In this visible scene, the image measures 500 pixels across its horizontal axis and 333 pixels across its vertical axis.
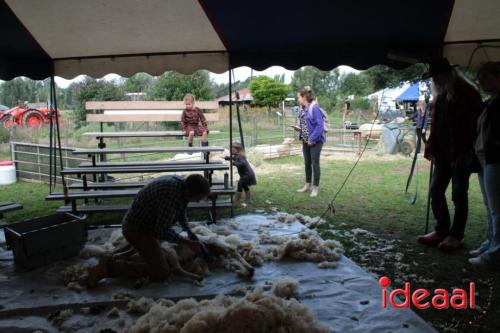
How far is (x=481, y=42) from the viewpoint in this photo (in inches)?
181

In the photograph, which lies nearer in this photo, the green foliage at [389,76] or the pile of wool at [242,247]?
the pile of wool at [242,247]

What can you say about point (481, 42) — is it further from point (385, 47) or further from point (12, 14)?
point (12, 14)

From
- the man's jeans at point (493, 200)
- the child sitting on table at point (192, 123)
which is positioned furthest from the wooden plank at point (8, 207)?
the man's jeans at point (493, 200)

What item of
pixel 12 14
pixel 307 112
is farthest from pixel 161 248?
pixel 307 112

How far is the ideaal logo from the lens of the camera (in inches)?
116

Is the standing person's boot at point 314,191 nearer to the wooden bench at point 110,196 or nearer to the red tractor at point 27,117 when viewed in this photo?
the wooden bench at point 110,196

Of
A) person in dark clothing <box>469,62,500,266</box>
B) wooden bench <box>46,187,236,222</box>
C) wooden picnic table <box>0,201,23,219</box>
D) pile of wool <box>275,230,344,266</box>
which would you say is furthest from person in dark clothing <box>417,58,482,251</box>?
wooden picnic table <box>0,201,23,219</box>

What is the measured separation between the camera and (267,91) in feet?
72.4

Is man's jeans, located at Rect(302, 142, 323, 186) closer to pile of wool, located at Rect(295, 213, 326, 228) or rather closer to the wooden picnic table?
pile of wool, located at Rect(295, 213, 326, 228)

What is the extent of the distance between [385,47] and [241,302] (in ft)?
12.1

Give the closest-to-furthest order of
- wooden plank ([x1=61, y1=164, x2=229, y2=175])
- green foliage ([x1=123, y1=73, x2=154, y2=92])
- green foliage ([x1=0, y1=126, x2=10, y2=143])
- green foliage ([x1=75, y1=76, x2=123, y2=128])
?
wooden plank ([x1=61, y1=164, x2=229, y2=175]) < green foliage ([x1=0, y1=126, x2=10, y2=143]) < green foliage ([x1=75, y1=76, x2=123, y2=128]) < green foliage ([x1=123, y1=73, x2=154, y2=92])

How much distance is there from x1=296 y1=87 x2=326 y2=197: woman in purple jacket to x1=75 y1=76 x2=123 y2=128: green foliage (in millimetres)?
12144

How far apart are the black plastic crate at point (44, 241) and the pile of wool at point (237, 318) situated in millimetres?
1616

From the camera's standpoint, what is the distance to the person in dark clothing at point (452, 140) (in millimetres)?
3846
